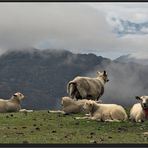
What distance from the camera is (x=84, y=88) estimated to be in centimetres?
3853

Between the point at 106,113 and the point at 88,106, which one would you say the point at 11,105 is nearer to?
the point at 88,106

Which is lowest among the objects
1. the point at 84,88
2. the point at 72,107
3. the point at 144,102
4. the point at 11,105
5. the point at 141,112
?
the point at 141,112

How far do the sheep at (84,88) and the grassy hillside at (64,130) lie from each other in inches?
Result: 240

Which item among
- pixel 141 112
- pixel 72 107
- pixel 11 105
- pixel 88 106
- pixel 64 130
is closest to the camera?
pixel 64 130

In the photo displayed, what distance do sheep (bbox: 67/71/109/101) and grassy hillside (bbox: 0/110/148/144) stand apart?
6105 millimetres

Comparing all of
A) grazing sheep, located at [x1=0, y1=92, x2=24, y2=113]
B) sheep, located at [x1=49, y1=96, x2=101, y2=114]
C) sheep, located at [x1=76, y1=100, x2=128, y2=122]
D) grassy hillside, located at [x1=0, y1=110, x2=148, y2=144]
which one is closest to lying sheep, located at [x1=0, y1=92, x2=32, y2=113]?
grazing sheep, located at [x1=0, y1=92, x2=24, y2=113]

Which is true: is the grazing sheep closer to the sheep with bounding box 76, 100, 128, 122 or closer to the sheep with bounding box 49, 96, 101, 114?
the sheep with bounding box 49, 96, 101, 114

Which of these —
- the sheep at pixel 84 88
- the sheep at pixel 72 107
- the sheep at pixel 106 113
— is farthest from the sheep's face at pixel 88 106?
the sheep at pixel 84 88

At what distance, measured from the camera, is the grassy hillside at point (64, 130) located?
73.7 feet

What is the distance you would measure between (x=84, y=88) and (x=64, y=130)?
507 inches

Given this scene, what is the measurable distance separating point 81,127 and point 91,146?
7.27 m

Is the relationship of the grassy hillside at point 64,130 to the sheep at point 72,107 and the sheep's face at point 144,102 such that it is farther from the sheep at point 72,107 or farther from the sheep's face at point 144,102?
the sheep at point 72,107

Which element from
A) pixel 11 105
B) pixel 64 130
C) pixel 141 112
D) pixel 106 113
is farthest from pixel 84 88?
pixel 64 130

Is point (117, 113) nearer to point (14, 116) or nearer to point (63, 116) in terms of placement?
point (63, 116)
